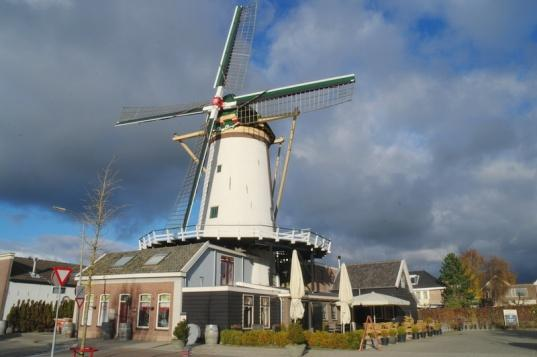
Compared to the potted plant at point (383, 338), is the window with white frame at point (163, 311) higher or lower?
higher

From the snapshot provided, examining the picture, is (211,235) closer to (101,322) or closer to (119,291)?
(119,291)

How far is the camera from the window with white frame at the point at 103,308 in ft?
81.1

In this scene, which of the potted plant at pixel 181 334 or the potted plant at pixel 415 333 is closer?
the potted plant at pixel 181 334

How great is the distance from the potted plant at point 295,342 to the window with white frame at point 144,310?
10.1 m

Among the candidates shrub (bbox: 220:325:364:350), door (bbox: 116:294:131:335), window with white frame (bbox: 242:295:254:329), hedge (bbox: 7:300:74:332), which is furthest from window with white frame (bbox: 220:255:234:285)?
hedge (bbox: 7:300:74:332)

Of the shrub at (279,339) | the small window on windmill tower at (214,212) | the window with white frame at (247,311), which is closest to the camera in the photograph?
the shrub at (279,339)

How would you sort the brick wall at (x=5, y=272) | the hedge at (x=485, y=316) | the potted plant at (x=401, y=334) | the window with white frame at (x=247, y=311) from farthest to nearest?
1. the hedge at (x=485, y=316)
2. the brick wall at (x=5, y=272)
3. the window with white frame at (x=247, y=311)
4. the potted plant at (x=401, y=334)

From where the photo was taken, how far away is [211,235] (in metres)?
26.5

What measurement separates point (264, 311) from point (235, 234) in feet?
16.7

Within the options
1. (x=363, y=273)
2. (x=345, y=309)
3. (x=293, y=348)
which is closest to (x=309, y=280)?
(x=363, y=273)

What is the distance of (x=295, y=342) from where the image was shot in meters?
15.6

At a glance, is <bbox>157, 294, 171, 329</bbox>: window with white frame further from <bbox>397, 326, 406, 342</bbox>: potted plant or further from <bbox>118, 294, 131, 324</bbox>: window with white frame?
<bbox>397, 326, 406, 342</bbox>: potted plant

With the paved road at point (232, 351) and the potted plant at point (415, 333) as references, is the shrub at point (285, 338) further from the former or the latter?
the potted plant at point (415, 333)

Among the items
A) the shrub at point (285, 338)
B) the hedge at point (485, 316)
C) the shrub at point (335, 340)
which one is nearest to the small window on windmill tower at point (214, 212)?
the shrub at point (285, 338)
